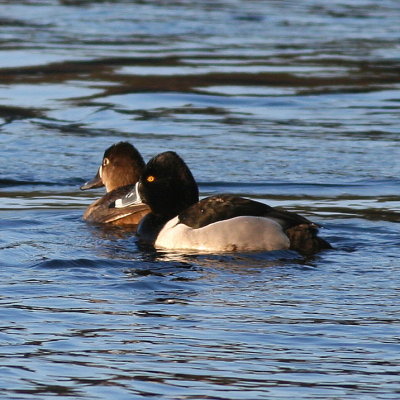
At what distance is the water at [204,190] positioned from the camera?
649 centimetres

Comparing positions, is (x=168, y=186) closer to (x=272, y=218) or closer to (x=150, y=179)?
(x=150, y=179)

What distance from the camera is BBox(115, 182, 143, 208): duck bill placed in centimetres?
1103

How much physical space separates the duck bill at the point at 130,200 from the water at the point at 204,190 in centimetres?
38

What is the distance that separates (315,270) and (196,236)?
1.16 metres

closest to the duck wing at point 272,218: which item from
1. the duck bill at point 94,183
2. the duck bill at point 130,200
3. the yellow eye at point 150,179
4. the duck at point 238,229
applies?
the duck at point 238,229

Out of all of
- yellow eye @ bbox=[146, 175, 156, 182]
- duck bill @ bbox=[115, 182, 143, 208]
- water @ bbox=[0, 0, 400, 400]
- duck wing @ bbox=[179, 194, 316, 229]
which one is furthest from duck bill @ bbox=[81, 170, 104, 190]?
duck wing @ bbox=[179, 194, 316, 229]

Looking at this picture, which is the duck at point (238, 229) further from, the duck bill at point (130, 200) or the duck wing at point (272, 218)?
the duck bill at point (130, 200)

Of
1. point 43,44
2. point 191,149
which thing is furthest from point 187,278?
point 43,44

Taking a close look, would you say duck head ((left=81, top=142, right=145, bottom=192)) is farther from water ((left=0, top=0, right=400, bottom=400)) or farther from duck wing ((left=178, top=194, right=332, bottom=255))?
duck wing ((left=178, top=194, right=332, bottom=255))

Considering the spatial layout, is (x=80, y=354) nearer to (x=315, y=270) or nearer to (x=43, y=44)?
(x=315, y=270)

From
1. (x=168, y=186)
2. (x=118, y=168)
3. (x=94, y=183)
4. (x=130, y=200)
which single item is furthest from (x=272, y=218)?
(x=94, y=183)

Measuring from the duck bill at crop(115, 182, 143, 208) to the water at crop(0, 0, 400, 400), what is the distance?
0.38m

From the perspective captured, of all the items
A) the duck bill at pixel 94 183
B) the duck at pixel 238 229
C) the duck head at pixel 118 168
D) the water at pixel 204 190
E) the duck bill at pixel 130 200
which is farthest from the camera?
the duck bill at pixel 94 183

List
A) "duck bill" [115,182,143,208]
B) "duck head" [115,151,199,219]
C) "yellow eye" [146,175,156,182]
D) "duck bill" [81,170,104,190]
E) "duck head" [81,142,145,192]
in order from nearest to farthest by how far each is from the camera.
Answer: "duck head" [115,151,199,219] → "yellow eye" [146,175,156,182] → "duck bill" [115,182,143,208] → "duck head" [81,142,145,192] → "duck bill" [81,170,104,190]
